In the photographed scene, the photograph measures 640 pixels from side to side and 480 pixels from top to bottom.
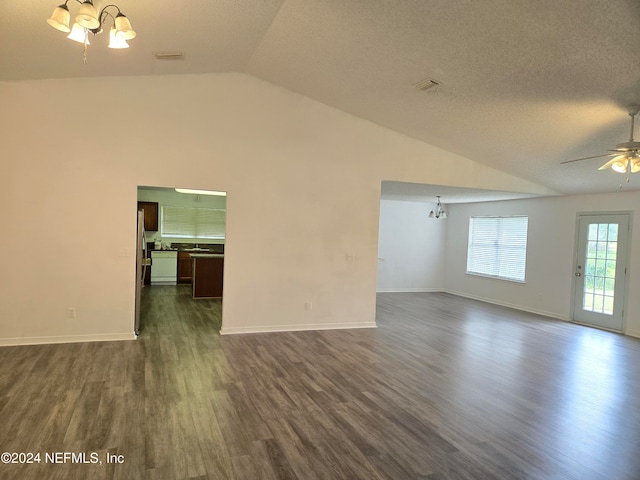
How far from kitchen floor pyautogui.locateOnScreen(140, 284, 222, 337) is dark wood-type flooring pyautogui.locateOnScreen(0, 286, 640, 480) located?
0.39 feet

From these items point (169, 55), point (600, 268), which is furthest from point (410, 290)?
point (169, 55)

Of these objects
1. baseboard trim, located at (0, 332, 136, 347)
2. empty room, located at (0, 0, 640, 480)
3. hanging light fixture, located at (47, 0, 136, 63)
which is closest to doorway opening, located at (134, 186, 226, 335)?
empty room, located at (0, 0, 640, 480)

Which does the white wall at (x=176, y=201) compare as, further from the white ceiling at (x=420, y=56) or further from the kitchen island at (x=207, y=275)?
the white ceiling at (x=420, y=56)

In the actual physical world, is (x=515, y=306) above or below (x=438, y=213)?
below

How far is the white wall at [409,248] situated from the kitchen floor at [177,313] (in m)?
4.30

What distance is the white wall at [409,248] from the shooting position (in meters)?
9.95

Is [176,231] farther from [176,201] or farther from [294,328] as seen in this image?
[294,328]

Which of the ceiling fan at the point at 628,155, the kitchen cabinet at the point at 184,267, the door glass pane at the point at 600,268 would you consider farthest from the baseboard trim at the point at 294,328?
the kitchen cabinet at the point at 184,267

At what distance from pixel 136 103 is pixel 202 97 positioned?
82 centimetres

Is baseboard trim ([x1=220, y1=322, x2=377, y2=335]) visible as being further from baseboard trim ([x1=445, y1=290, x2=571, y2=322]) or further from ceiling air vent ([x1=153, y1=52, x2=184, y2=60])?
baseboard trim ([x1=445, y1=290, x2=571, y2=322])

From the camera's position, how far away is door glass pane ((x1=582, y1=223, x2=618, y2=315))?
6.68 meters

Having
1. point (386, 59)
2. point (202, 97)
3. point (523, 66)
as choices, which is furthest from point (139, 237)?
point (523, 66)

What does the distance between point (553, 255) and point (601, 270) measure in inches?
34.8

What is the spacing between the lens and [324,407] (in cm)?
325
